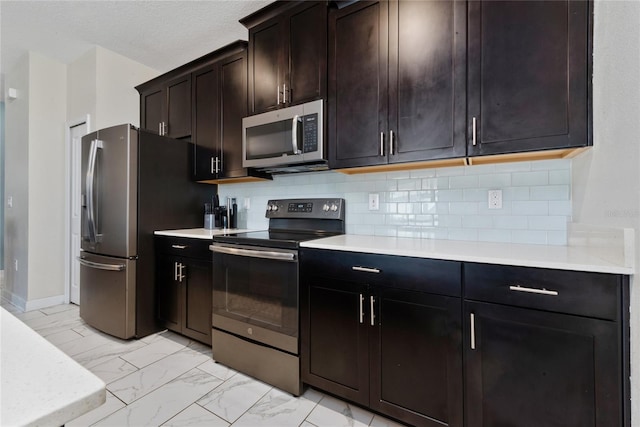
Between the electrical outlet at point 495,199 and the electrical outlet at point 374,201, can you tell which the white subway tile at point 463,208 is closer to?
the electrical outlet at point 495,199

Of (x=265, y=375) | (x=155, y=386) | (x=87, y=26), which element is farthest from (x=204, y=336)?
(x=87, y=26)

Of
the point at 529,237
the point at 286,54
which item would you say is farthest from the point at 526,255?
the point at 286,54

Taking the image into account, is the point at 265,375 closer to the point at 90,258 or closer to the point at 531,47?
the point at 90,258

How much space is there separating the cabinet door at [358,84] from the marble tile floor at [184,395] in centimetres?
147

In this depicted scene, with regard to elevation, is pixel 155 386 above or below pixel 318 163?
below

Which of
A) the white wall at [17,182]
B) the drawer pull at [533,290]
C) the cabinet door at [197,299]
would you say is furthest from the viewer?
the white wall at [17,182]

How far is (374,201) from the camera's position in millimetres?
2152

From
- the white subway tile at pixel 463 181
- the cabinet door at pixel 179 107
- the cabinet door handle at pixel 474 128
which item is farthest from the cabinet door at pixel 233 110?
the cabinet door handle at pixel 474 128

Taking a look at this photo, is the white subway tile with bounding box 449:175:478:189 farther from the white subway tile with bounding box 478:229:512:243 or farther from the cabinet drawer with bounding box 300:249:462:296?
the cabinet drawer with bounding box 300:249:462:296

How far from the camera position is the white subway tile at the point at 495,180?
5.66ft

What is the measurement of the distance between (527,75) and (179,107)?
112 inches

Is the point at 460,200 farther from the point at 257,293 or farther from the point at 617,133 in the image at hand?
the point at 257,293

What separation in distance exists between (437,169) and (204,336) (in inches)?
83.8

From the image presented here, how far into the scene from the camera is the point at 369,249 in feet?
4.96
